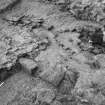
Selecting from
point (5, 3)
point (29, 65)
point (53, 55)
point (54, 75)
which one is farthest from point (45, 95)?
point (5, 3)

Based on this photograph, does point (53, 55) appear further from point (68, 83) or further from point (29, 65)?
point (68, 83)

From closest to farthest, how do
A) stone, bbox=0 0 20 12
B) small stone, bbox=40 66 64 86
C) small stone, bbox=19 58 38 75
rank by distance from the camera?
small stone, bbox=40 66 64 86
small stone, bbox=19 58 38 75
stone, bbox=0 0 20 12

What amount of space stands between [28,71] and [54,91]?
3.07 ft

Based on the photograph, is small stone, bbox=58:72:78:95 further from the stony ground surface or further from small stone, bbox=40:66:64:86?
small stone, bbox=40:66:64:86

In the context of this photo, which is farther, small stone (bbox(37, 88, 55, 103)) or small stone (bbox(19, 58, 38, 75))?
small stone (bbox(19, 58, 38, 75))

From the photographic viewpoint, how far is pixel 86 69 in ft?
17.1

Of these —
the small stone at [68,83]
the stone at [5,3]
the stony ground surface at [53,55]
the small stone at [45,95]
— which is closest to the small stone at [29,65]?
the stony ground surface at [53,55]

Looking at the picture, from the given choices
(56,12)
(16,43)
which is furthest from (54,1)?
(16,43)

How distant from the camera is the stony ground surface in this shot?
4938 millimetres

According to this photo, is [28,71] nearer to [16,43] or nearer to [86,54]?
[16,43]

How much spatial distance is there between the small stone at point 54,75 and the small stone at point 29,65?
27 centimetres

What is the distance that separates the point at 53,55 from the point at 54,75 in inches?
29.4

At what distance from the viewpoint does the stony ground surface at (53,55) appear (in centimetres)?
494

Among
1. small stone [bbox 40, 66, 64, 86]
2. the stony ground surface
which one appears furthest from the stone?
small stone [bbox 40, 66, 64, 86]
